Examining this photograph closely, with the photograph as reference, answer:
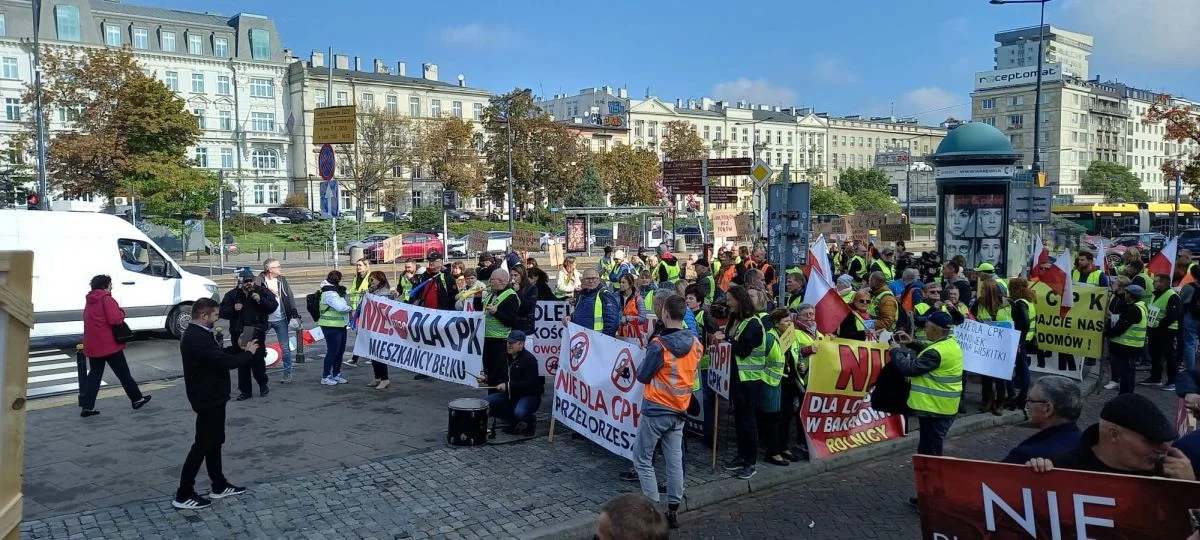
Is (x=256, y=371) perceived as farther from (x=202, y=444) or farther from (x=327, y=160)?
(x=202, y=444)

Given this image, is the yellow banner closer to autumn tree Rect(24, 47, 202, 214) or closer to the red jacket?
the red jacket

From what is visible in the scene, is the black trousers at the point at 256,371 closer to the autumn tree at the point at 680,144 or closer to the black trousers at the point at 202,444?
the black trousers at the point at 202,444

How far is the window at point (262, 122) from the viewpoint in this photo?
81625 millimetres

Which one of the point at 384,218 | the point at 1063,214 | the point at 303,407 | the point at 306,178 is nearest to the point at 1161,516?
the point at 303,407

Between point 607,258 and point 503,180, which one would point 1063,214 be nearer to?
point 503,180

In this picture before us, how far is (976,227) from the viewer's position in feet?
64.4

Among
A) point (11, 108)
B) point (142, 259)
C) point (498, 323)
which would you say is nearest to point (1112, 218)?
point (498, 323)

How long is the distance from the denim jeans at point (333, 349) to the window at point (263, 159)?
3012 inches

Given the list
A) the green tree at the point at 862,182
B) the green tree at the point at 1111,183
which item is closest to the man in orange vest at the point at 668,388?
the green tree at the point at 862,182

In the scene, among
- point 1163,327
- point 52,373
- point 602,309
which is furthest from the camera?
point 52,373

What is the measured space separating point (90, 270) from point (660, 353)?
1356 cm

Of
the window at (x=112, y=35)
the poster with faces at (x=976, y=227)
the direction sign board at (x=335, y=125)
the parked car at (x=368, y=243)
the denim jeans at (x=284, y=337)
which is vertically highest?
the window at (x=112, y=35)

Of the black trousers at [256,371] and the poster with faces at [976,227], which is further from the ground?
the poster with faces at [976,227]

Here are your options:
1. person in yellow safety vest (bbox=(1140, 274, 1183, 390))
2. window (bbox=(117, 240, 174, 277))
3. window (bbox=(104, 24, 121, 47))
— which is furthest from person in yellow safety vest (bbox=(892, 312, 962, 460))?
window (bbox=(104, 24, 121, 47))
